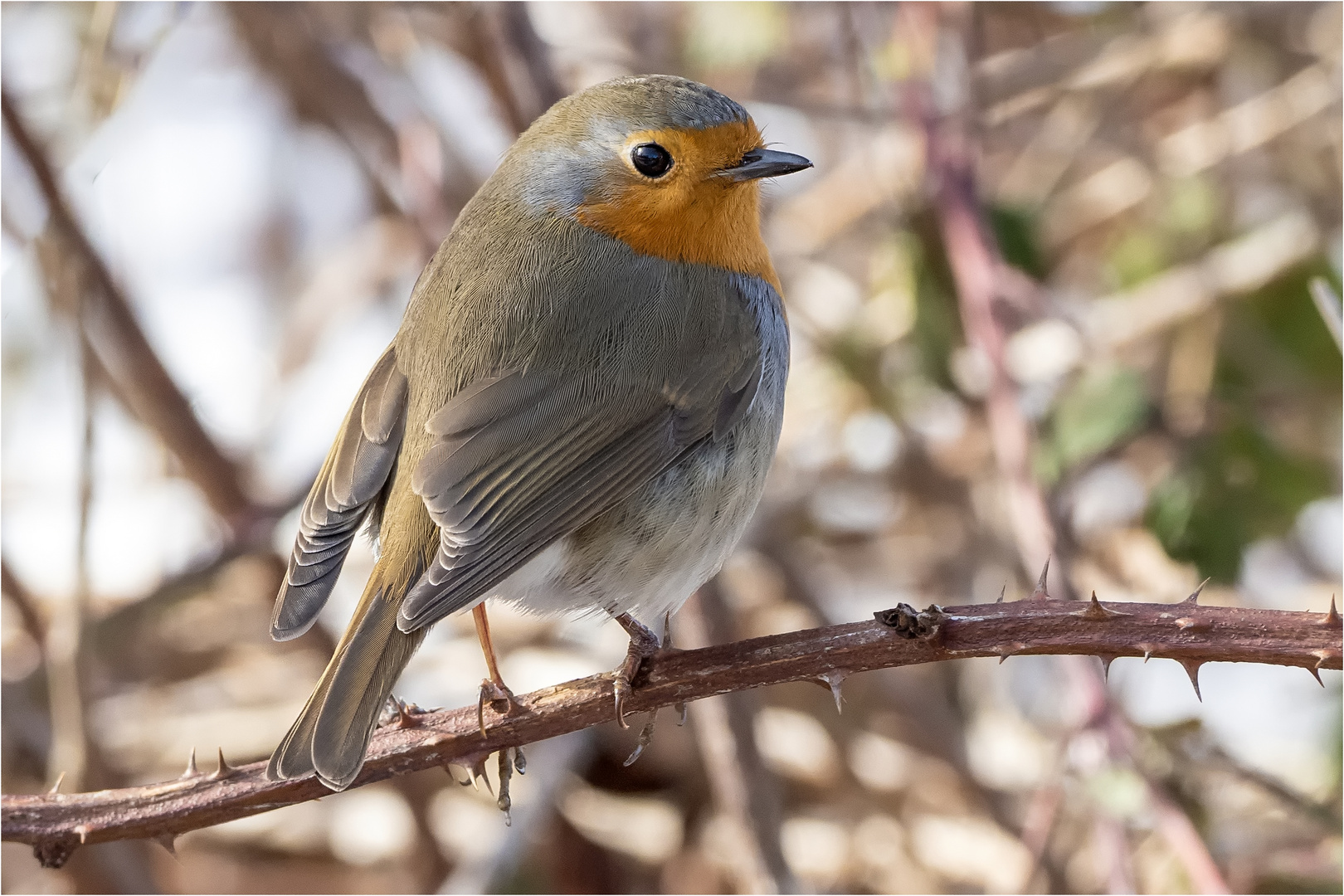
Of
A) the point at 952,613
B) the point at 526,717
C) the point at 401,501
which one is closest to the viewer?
the point at 952,613

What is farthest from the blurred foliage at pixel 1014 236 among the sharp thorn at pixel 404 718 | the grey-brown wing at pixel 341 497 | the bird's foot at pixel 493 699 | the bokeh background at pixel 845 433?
the sharp thorn at pixel 404 718

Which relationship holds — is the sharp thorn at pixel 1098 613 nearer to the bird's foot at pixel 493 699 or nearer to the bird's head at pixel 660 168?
the bird's foot at pixel 493 699

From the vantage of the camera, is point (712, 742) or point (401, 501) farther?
point (712, 742)

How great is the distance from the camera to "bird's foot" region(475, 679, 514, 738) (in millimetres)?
2049

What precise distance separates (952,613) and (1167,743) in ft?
3.62

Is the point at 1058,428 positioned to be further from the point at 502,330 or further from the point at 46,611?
the point at 46,611

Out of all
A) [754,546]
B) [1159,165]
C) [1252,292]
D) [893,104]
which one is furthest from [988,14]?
[754,546]

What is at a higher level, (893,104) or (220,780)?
(893,104)

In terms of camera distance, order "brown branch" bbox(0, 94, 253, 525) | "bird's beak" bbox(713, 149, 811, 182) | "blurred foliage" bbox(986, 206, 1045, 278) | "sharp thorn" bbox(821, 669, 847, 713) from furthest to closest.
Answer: "brown branch" bbox(0, 94, 253, 525) < "blurred foliage" bbox(986, 206, 1045, 278) < "bird's beak" bbox(713, 149, 811, 182) < "sharp thorn" bbox(821, 669, 847, 713)

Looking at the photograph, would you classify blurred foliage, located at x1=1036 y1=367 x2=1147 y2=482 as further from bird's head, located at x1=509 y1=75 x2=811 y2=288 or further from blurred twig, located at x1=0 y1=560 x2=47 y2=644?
blurred twig, located at x1=0 y1=560 x2=47 y2=644

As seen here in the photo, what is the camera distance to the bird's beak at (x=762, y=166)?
2.57 m

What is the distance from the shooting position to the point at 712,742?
327 centimetres

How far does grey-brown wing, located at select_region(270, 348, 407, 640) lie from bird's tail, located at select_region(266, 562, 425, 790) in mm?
159

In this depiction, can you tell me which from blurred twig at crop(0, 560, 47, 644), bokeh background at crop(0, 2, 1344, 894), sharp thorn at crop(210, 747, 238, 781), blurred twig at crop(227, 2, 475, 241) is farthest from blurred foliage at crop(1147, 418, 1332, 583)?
blurred twig at crop(0, 560, 47, 644)
